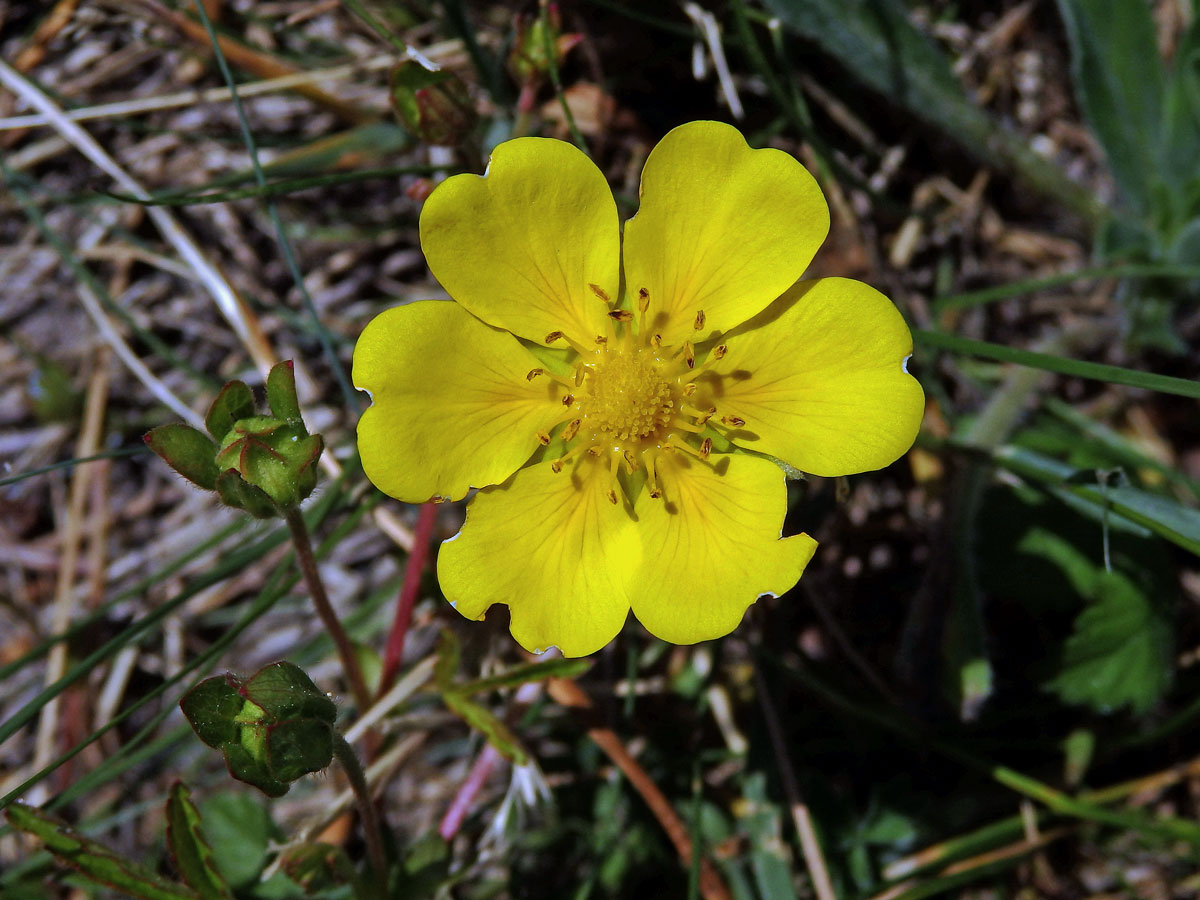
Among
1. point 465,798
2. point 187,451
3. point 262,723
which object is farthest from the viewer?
point 465,798

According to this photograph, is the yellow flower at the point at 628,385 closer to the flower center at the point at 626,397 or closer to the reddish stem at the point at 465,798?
the flower center at the point at 626,397

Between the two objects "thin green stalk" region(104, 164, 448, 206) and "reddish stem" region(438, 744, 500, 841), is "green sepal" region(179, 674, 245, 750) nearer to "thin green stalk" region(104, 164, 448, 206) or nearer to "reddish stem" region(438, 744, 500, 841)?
"reddish stem" region(438, 744, 500, 841)

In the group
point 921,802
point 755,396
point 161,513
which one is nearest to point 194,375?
point 161,513

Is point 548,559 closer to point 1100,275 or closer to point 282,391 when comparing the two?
point 282,391

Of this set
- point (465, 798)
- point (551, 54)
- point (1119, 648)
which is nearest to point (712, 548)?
point (465, 798)

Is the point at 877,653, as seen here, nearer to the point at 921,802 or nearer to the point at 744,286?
the point at 921,802

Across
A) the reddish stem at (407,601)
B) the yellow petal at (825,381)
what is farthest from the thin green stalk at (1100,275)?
the reddish stem at (407,601)

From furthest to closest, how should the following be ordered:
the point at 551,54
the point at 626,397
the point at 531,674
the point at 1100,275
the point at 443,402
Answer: the point at 1100,275 → the point at 551,54 → the point at 531,674 → the point at 626,397 → the point at 443,402
